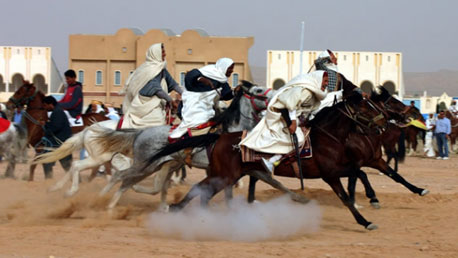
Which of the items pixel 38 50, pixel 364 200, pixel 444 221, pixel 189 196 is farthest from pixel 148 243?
pixel 38 50

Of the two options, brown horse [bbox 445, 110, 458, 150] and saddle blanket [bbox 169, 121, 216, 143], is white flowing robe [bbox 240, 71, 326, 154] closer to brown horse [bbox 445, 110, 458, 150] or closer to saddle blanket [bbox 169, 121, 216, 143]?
saddle blanket [bbox 169, 121, 216, 143]

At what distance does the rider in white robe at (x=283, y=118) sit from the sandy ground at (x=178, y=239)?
3.77 ft

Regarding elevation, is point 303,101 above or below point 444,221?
above

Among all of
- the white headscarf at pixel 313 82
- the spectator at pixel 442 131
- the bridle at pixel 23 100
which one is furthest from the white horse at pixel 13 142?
the spectator at pixel 442 131

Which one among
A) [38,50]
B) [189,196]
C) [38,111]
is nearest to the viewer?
[189,196]

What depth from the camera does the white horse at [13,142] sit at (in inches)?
540

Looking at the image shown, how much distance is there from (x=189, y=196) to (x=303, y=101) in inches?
74.7

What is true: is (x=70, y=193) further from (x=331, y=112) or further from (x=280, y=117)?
(x=331, y=112)

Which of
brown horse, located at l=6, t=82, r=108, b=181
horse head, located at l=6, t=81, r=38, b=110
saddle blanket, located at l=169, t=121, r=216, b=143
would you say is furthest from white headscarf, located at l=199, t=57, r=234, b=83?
horse head, located at l=6, t=81, r=38, b=110

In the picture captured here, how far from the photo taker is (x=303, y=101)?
29.1 ft

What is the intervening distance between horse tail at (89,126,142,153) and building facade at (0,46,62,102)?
181 ft

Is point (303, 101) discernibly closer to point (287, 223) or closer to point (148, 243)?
point (287, 223)

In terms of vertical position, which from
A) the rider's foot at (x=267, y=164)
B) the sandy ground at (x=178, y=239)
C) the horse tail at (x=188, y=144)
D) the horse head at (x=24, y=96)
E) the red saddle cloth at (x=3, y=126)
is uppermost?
the horse head at (x=24, y=96)

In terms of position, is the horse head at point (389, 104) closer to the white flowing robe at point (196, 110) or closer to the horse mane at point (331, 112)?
the horse mane at point (331, 112)
